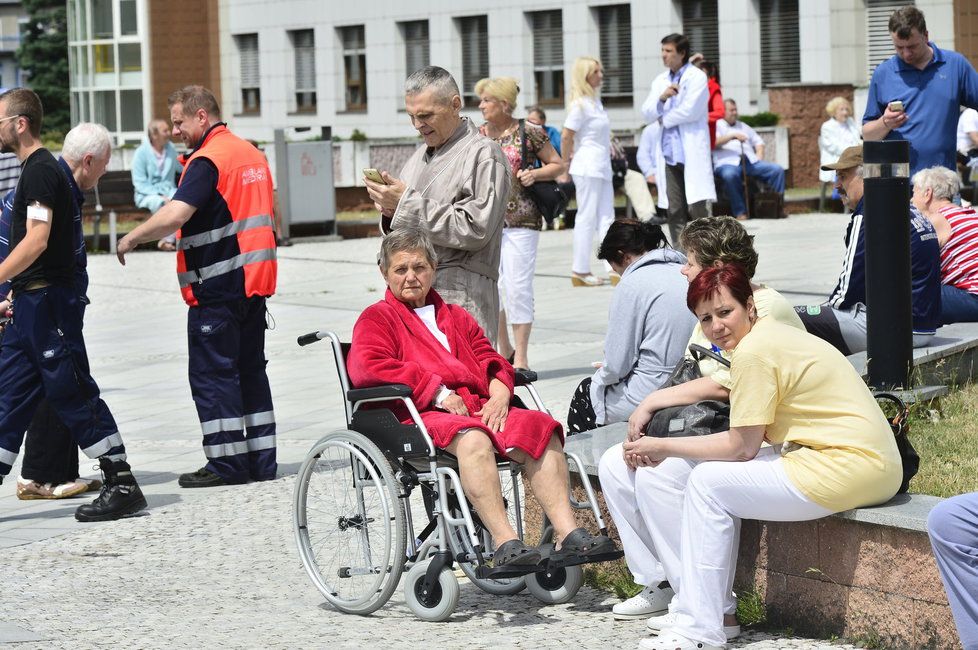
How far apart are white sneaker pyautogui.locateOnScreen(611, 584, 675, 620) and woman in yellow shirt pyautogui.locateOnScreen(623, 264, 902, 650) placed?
34cm

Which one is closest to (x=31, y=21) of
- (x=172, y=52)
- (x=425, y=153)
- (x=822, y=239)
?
(x=172, y=52)

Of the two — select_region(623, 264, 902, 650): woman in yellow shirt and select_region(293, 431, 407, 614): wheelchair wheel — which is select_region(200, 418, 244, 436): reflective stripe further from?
select_region(623, 264, 902, 650): woman in yellow shirt

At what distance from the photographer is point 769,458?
530 centimetres

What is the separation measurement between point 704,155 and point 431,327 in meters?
8.56

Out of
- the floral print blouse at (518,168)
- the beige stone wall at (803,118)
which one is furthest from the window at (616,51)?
the floral print blouse at (518,168)

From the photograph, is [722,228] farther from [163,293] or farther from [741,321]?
[163,293]

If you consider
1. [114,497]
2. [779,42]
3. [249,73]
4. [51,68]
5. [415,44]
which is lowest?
[114,497]

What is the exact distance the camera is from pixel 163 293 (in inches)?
689

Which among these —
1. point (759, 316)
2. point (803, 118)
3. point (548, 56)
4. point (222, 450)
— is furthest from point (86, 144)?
point (548, 56)

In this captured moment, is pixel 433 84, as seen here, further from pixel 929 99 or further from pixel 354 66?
pixel 354 66

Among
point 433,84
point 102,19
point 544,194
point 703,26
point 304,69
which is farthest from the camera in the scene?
point 102,19

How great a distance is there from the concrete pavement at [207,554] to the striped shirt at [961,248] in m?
2.35

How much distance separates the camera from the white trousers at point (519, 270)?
10922 millimetres

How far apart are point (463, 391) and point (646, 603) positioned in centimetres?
105
